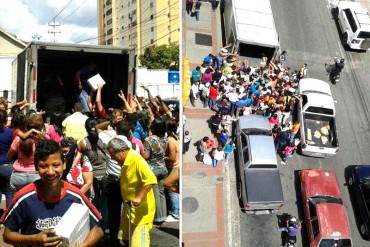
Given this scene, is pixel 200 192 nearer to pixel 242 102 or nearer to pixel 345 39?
pixel 242 102

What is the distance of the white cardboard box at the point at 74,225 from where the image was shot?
3.22m

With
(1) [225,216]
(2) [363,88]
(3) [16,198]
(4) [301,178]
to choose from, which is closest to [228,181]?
(1) [225,216]

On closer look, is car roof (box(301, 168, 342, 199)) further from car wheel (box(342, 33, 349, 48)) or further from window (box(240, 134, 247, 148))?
car wheel (box(342, 33, 349, 48))

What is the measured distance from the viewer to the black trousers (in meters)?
6.96

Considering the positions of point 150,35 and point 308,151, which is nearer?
point 308,151

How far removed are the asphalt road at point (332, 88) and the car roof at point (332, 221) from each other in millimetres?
1416

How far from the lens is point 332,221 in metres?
15.5

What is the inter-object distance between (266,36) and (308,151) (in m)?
5.69

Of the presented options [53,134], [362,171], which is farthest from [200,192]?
[53,134]

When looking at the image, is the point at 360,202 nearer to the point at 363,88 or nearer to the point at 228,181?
the point at 228,181

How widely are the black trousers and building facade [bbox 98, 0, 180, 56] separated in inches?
2262

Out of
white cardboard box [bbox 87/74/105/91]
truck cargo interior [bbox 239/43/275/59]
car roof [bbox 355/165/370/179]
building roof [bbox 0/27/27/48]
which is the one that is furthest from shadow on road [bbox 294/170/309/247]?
building roof [bbox 0/27/27/48]

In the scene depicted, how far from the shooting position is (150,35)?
73.1 m

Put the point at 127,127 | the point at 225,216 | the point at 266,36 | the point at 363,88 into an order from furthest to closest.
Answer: the point at 363,88
the point at 266,36
the point at 225,216
the point at 127,127
